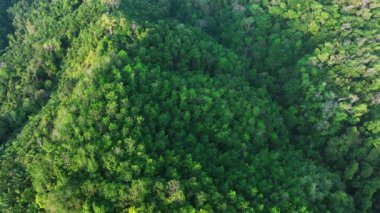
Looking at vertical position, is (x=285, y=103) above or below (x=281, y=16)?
below

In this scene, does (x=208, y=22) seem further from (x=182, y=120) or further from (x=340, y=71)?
(x=182, y=120)

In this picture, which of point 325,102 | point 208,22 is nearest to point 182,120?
point 325,102

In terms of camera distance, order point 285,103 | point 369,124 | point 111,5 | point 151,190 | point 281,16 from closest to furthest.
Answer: point 151,190 < point 369,124 < point 285,103 < point 111,5 < point 281,16

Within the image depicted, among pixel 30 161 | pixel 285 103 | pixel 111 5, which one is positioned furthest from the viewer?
pixel 111 5

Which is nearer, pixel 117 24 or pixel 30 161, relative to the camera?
pixel 30 161

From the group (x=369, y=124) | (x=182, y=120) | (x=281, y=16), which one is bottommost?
(x=369, y=124)

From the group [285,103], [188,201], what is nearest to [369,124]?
[285,103]
